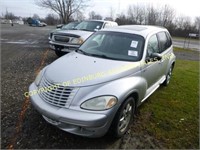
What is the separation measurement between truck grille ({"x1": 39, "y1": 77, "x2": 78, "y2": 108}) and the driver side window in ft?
6.32

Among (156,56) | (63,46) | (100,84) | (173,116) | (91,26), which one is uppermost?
(91,26)

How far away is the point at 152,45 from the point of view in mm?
4223

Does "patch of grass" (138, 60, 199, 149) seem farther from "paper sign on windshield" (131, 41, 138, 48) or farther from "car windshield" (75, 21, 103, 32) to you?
"car windshield" (75, 21, 103, 32)

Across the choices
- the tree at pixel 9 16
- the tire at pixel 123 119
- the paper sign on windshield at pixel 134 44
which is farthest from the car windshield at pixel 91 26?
the tree at pixel 9 16

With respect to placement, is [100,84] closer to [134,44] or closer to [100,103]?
[100,103]

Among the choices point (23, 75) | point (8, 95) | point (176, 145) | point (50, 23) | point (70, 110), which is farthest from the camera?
point (50, 23)

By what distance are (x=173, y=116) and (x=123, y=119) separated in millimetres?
1419

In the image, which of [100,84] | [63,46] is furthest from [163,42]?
[63,46]

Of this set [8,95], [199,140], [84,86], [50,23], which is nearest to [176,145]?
[199,140]

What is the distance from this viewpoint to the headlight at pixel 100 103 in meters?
2.65

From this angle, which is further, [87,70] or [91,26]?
[91,26]

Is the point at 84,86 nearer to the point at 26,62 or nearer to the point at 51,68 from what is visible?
the point at 51,68

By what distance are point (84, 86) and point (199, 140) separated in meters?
2.23

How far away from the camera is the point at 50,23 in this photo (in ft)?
266
